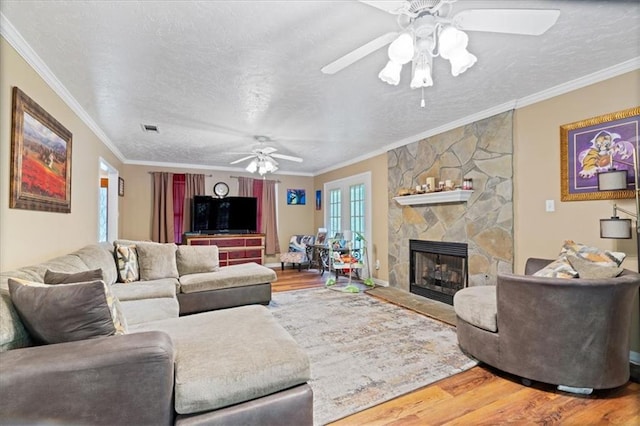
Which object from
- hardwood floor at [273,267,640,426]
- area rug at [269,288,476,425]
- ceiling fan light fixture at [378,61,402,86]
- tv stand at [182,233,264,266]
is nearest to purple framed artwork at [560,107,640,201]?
hardwood floor at [273,267,640,426]

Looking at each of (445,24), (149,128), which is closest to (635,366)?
(445,24)

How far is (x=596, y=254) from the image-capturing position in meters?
2.15

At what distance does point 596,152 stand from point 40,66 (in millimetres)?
4554

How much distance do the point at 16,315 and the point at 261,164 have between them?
3.36m

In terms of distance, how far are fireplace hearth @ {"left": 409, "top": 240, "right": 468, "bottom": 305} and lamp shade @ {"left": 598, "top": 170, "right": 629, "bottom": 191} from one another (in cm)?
159

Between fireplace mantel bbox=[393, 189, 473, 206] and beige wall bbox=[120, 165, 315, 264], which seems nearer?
fireplace mantel bbox=[393, 189, 473, 206]

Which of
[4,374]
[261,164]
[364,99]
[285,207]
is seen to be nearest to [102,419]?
[4,374]

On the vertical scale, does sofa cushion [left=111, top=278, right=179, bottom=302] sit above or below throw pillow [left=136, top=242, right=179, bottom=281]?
below

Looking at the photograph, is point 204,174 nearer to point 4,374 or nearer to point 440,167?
point 440,167

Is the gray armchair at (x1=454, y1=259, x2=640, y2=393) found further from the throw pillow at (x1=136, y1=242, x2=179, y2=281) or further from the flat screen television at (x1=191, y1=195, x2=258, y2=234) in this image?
the flat screen television at (x1=191, y1=195, x2=258, y2=234)

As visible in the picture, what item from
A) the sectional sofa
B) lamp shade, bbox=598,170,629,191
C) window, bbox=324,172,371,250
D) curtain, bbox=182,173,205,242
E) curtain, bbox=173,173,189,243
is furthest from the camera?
curtain, bbox=182,173,205,242

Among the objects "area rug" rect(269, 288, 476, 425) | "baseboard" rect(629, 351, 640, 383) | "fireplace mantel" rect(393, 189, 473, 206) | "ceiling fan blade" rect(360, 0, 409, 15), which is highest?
"ceiling fan blade" rect(360, 0, 409, 15)

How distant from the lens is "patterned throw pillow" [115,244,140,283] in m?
3.19

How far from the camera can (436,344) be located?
8.62 ft
